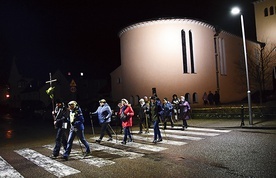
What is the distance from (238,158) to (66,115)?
5.53 meters

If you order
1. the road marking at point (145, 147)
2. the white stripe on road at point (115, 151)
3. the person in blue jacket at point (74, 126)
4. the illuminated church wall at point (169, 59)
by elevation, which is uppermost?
the illuminated church wall at point (169, 59)

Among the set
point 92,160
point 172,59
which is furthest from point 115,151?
point 172,59

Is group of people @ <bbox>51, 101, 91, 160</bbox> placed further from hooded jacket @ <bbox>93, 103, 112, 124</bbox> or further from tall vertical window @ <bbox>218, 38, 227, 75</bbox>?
tall vertical window @ <bbox>218, 38, 227, 75</bbox>

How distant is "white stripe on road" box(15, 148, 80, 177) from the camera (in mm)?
6731

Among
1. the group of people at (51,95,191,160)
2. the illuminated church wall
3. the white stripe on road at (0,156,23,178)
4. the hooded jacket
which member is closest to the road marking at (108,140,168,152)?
the group of people at (51,95,191,160)

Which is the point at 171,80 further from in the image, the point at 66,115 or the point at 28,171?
the point at 28,171

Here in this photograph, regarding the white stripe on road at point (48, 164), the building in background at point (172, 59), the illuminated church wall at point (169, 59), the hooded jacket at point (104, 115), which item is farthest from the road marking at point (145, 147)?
the illuminated church wall at point (169, 59)

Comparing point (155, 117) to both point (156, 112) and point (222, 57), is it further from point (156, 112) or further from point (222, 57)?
point (222, 57)

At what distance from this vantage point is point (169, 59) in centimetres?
2731

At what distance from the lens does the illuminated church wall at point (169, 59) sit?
27.2 meters

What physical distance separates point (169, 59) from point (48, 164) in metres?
21.3

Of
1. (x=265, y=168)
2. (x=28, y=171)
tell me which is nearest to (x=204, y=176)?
A: (x=265, y=168)

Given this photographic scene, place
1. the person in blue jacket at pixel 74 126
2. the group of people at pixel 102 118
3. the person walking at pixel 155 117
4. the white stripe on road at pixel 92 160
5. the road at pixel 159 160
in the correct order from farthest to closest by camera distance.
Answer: the person walking at pixel 155 117
the group of people at pixel 102 118
the person in blue jacket at pixel 74 126
the white stripe on road at pixel 92 160
the road at pixel 159 160

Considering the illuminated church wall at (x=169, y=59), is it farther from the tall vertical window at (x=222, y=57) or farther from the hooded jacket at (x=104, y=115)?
the hooded jacket at (x=104, y=115)
